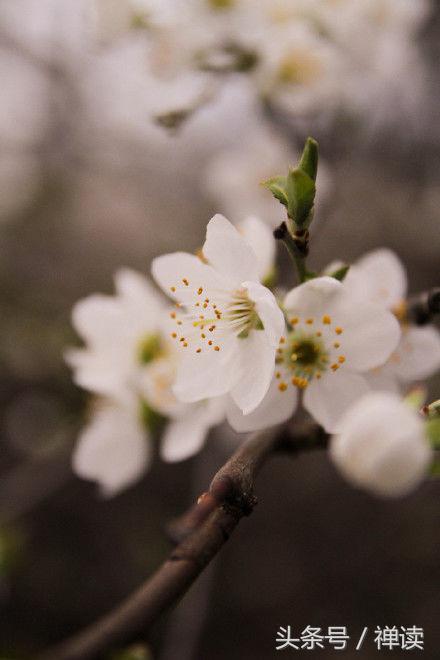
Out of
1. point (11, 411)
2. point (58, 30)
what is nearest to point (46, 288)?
point (11, 411)

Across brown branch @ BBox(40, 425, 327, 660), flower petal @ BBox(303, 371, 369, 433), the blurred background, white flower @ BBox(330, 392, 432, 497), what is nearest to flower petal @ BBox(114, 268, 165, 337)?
the blurred background

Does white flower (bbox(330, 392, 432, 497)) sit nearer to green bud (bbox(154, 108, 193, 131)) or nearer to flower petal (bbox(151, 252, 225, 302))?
flower petal (bbox(151, 252, 225, 302))

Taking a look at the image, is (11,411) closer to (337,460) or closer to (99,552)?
(99,552)

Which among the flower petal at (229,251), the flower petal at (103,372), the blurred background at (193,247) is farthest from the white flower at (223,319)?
the blurred background at (193,247)

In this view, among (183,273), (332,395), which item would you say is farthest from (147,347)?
(332,395)

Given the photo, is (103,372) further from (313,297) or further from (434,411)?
(434,411)
